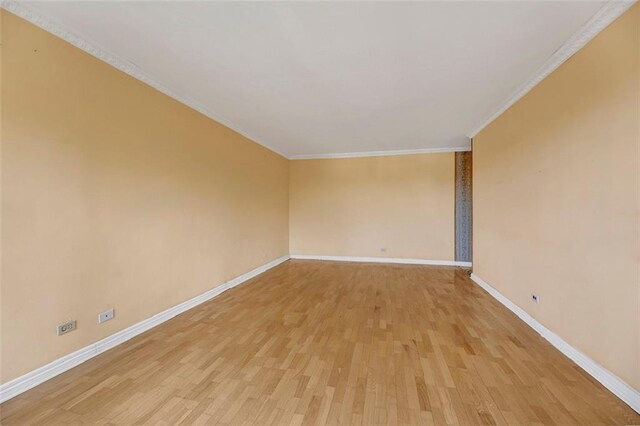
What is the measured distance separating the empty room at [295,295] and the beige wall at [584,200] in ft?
0.06

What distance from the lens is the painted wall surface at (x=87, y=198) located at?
1665 millimetres

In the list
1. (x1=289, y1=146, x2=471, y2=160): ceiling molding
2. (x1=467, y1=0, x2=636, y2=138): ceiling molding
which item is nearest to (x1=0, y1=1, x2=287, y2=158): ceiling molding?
(x1=289, y1=146, x2=471, y2=160): ceiling molding

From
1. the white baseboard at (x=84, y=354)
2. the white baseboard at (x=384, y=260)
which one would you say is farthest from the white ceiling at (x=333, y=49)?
the white baseboard at (x=384, y=260)

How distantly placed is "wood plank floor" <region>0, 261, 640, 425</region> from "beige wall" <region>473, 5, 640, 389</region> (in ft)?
1.29

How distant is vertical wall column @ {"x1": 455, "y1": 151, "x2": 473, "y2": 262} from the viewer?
213 inches

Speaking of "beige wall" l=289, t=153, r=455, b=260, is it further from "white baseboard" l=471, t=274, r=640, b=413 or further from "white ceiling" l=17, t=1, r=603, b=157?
"white baseboard" l=471, t=274, r=640, b=413

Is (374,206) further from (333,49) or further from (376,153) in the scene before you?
(333,49)

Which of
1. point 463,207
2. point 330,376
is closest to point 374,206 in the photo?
point 463,207

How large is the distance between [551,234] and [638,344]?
1.06 metres

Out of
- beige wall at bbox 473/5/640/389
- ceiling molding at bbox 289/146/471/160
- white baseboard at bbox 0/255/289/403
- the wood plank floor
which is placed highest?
ceiling molding at bbox 289/146/471/160

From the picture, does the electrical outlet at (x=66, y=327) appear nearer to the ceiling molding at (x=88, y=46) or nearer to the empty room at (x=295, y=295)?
the empty room at (x=295, y=295)

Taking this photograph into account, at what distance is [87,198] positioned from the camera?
205 centimetres

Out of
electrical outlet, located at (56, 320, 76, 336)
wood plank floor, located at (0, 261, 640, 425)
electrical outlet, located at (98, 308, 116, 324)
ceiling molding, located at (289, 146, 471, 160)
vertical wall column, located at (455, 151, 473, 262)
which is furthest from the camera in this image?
ceiling molding, located at (289, 146, 471, 160)

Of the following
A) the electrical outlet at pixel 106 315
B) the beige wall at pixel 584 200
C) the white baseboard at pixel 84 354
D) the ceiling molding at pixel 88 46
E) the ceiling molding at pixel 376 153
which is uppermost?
the ceiling molding at pixel 376 153
